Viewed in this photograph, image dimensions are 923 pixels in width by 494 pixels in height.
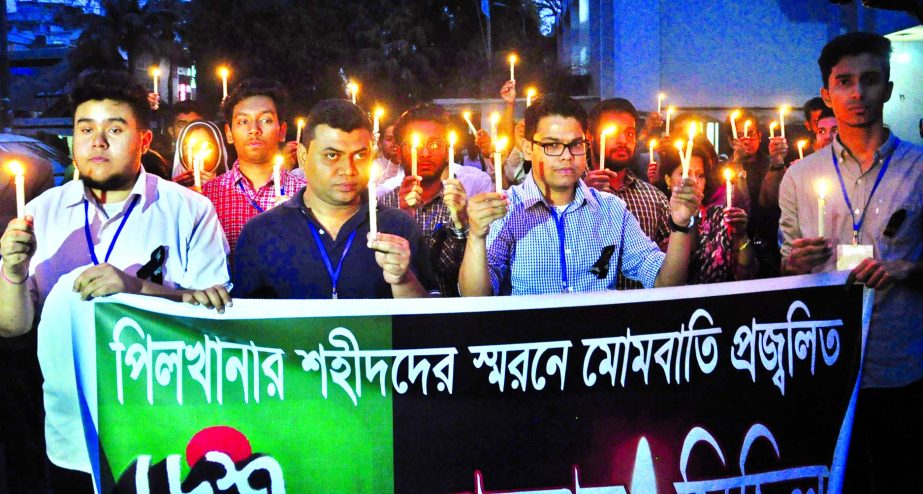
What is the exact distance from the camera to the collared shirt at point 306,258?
3.79m

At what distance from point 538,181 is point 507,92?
10.3ft

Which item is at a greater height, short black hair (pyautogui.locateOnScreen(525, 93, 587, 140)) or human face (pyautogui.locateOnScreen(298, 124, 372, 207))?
short black hair (pyautogui.locateOnScreen(525, 93, 587, 140))

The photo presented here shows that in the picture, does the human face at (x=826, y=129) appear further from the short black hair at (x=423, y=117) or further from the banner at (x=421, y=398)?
the banner at (x=421, y=398)

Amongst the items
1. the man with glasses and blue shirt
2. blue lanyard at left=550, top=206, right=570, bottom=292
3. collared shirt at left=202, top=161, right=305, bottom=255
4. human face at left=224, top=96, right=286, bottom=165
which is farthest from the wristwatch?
human face at left=224, top=96, right=286, bottom=165

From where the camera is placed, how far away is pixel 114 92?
12.4 feet

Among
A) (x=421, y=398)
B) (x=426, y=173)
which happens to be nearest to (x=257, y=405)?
(x=421, y=398)

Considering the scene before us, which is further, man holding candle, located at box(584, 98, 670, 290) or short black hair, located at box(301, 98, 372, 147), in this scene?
man holding candle, located at box(584, 98, 670, 290)

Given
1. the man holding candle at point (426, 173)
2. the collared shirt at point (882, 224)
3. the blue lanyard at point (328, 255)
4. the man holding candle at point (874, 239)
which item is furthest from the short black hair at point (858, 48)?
the blue lanyard at point (328, 255)

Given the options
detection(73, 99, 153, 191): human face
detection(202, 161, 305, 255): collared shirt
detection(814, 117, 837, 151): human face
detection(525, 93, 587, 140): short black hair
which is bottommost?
detection(202, 161, 305, 255): collared shirt

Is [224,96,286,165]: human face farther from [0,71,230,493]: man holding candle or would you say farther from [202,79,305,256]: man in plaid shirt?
[0,71,230,493]: man holding candle

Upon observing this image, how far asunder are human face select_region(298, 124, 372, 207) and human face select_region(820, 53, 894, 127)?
2.07 m

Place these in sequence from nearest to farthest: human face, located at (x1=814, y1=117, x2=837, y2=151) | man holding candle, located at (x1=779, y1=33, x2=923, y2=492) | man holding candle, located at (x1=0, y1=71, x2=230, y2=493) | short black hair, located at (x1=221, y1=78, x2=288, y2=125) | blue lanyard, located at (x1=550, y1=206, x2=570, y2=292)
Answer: man holding candle, located at (x1=0, y1=71, x2=230, y2=493) → man holding candle, located at (x1=779, y1=33, x2=923, y2=492) → blue lanyard, located at (x1=550, y1=206, x2=570, y2=292) → short black hair, located at (x1=221, y1=78, x2=288, y2=125) → human face, located at (x1=814, y1=117, x2=837, y2=151)

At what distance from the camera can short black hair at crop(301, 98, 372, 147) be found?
3.93 m

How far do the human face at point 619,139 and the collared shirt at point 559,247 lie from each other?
1.47 meters
